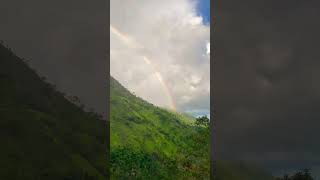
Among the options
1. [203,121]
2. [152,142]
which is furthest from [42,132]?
[203,121]

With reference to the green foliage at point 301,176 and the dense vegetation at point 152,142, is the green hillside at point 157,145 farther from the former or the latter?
the green foliage at point 301,176

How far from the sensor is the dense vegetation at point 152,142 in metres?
39.0

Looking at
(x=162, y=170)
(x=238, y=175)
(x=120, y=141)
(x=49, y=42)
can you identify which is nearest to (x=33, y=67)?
(x=49, y=42)

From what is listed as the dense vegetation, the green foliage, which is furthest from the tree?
the green foliage

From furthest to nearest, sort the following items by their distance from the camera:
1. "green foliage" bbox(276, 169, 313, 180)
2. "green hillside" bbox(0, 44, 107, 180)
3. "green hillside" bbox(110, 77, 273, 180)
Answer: "green foliage" bbox(276, 169, 313, 180), "green hillside" bbox(110, 77, 273, 180), "green hillside" bbox(0, 44, 107, 180)

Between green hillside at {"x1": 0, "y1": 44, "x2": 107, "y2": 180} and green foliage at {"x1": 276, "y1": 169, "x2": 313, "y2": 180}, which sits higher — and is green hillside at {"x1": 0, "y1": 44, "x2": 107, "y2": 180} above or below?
above

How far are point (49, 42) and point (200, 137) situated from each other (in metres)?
13.5

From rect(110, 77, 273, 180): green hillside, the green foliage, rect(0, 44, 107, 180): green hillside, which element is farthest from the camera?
the green foliage

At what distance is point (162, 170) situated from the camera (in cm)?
3991

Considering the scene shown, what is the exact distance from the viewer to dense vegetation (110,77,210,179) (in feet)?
128

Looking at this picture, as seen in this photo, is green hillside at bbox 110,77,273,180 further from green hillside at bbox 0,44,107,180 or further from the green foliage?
the green foliage

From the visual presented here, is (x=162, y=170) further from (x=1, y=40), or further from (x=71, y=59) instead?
(x=1, y=40)

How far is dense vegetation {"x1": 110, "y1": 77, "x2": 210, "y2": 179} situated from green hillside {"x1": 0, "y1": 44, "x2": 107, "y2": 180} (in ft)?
5.30

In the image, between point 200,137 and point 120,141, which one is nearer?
point 120,141
